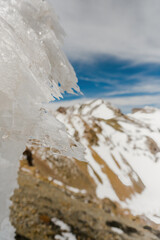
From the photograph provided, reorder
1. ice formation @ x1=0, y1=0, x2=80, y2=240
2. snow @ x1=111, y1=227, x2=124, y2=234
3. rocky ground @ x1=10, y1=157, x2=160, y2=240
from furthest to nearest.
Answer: snow @ x1=111, y1=227, x2=124, y2=234 → rocky ground @ x1=10, y1=157, x2=160, y2=240 → ice formation @ x1=0, y1=0, x2=80, y2=240

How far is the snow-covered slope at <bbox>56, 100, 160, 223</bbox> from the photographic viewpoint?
1573 cm

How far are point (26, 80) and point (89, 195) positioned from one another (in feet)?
44.3

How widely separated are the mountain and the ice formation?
7.00 meters

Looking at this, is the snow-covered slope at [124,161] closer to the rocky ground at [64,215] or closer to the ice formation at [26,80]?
the rocky ground at [64,215]

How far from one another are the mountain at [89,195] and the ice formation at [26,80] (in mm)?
7002

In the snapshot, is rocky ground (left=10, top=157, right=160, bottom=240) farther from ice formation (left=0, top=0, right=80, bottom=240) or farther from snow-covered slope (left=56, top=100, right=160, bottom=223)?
ice formation (left=0, top=0, right=80, bottom=240)

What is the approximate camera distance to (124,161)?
21.6 metres

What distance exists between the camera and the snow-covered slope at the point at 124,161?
51.6ft

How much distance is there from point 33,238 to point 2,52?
34.9 ft

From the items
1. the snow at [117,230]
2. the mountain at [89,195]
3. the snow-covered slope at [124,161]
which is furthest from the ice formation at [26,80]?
the snow-covered slope at [124,161]

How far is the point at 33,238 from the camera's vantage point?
934 centimetres

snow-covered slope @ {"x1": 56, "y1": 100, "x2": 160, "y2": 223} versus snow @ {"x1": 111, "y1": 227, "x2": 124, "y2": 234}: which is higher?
snow-covered slope @ {"x1": 56, "y1": 100, "x2": 160, "y2": 223}

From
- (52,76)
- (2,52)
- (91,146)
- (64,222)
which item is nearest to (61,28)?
(52,76)

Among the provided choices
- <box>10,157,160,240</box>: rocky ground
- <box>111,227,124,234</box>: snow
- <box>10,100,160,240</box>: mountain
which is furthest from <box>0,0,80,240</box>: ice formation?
<box>111,227,124,234</box>: snow
